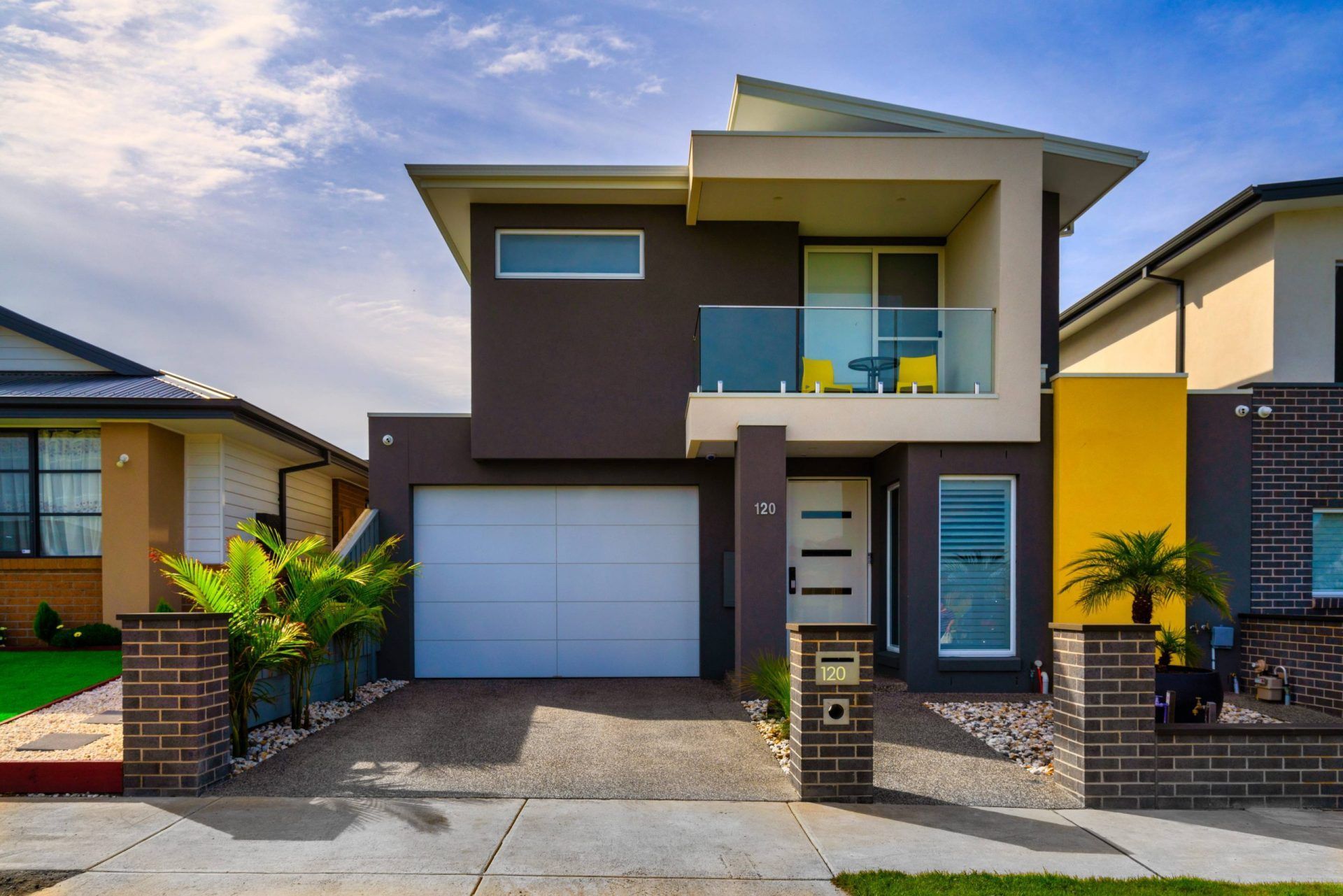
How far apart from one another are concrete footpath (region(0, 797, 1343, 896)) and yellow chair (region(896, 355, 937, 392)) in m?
5.26

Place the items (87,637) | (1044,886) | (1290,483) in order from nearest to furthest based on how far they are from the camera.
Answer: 1. (1044,886)
2. (1290,483)
3. (87,637)

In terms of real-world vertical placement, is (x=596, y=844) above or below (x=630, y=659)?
above

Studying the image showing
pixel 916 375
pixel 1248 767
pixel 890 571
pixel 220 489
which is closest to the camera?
pixel 1248 767

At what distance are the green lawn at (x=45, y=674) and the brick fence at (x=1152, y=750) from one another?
8901 mm

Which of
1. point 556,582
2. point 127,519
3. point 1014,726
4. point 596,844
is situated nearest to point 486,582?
point 556,582

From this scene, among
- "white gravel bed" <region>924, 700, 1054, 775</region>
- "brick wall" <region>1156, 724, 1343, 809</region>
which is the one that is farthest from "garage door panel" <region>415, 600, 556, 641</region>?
"brick wall" <region>1156, 724, 1343, 809</region>

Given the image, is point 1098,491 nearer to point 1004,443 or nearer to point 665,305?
point 1004,443

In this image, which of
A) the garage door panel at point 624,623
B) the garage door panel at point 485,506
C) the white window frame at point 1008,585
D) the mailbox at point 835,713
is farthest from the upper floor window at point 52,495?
the white window frame at point 1008,585

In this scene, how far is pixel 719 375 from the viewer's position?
10500mm

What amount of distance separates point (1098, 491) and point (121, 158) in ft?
42.0

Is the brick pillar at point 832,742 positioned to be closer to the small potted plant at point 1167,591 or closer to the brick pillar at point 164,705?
the small potted plant at point 1167,591

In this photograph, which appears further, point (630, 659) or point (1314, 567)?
point (630, 659)

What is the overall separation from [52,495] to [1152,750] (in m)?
12.8

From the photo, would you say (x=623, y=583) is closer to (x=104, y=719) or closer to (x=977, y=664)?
(x=977, y=664)
